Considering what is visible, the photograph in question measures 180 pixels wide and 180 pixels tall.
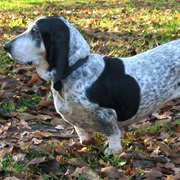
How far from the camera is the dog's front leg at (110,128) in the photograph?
14.5 feet

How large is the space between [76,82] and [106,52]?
3768 mm

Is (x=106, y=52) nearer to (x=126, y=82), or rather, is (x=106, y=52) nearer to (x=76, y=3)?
(x=126, y=82)

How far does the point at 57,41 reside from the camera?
4164 mm

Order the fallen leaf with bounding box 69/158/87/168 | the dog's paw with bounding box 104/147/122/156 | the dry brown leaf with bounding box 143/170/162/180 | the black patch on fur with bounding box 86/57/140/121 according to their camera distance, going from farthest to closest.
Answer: the dog's paw with bounding box 104/147/122/156 < the black patch on fur with bounding box 86/57/140/121 < the fallen leaf with bounding box 69/158/87/168 < the dry brown leaf with bounding box 143/170/162/180

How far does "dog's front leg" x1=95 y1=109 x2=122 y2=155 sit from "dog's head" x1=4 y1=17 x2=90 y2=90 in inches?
19.8

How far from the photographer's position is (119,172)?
13.7ft

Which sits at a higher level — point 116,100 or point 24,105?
point 116,100

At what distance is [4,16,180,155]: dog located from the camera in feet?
13.8

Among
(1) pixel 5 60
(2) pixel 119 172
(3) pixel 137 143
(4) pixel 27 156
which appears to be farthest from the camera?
(1) pixel 5 60

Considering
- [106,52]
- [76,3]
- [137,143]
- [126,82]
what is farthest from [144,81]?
[76,3]

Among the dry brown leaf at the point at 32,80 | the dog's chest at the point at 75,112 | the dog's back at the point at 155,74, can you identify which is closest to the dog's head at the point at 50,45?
Result: the dog's chest at the point at 75,112

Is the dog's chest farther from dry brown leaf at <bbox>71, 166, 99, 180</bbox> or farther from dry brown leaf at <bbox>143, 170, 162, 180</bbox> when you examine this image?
dry brown leaf at <bbox>143, 170, 162, 180</bbox>

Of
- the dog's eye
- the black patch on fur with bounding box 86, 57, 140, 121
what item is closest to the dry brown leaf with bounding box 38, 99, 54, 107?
the black patch on fur with bounding box 86, 57, 140, 121

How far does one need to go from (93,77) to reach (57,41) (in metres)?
0.48
